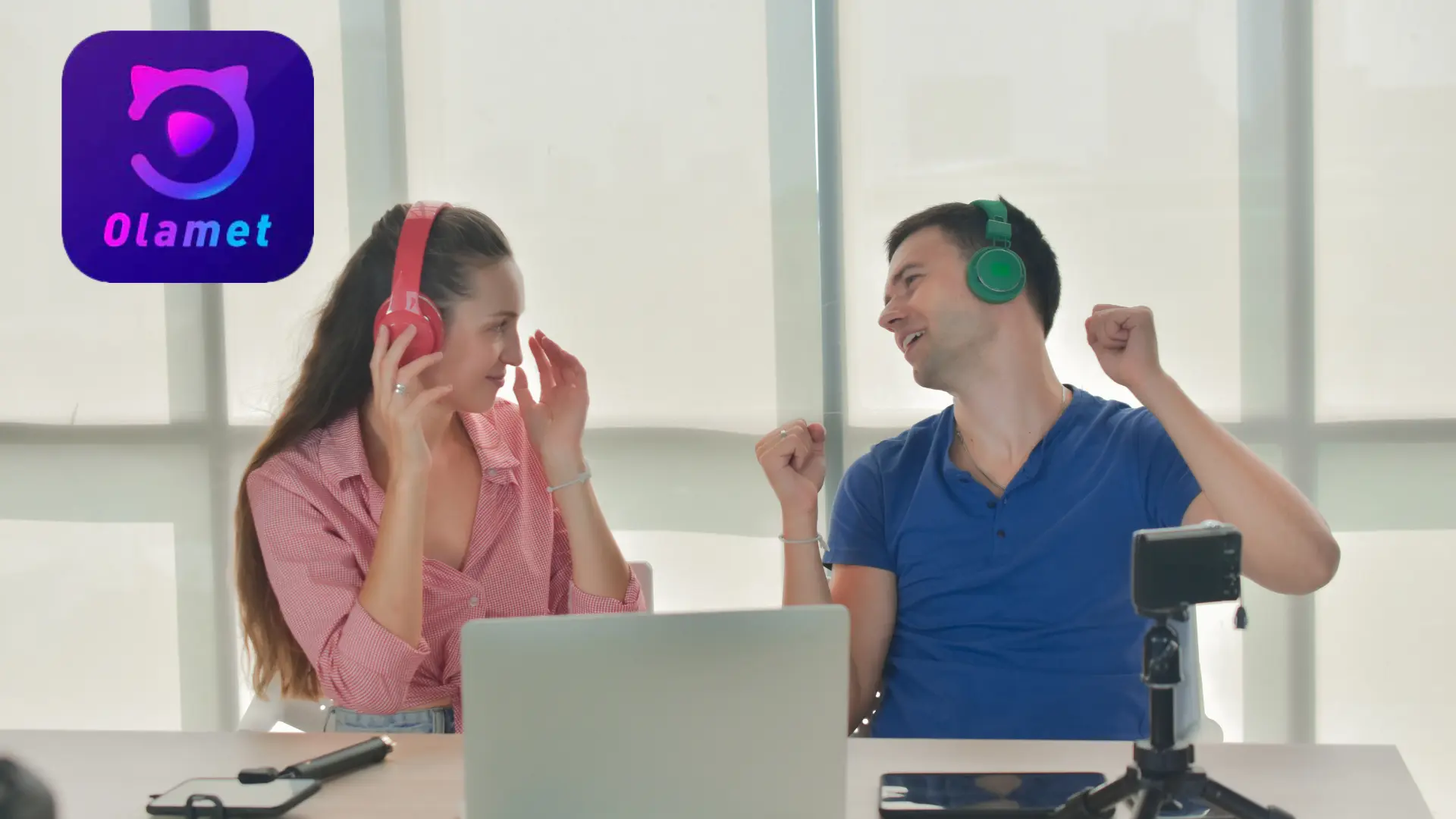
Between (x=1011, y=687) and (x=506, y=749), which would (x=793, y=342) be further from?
(x=506, y=749)

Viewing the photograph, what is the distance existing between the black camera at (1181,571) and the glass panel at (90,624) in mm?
2914

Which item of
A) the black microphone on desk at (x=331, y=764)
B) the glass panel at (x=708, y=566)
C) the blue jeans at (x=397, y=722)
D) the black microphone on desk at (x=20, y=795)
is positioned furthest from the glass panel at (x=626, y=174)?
the black microphone on desk at (x=20, y=795)

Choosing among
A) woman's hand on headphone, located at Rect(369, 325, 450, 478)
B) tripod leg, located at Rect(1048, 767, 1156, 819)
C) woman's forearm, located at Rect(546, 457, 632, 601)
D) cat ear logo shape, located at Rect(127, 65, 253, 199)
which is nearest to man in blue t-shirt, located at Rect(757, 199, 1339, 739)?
woman's forearm, located at Rect(546, 457, 632, 601)

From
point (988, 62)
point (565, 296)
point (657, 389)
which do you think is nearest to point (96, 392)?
point (565, 296)

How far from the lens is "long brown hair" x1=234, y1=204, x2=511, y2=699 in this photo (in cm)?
199

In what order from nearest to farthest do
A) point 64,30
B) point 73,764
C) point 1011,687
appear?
1. point 73,764
2. point 1011,687
3. point 64,30

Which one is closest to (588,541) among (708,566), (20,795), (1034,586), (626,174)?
(1034,586)

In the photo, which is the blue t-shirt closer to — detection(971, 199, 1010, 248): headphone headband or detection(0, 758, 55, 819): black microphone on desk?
detection(971, 199, 1010, 248): headphone headband

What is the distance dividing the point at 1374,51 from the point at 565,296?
202cm

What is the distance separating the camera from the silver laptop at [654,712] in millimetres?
1165

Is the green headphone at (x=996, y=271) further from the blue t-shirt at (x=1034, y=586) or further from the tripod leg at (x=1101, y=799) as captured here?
the tripod leg at (x=1101, y=799)

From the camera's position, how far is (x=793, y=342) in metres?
3.00

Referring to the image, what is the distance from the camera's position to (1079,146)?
2.87m

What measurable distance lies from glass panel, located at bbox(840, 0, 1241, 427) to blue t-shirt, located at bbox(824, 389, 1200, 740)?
99 centimetres
